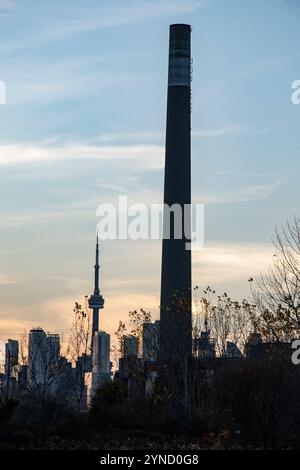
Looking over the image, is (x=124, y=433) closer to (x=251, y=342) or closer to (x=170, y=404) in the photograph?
(x=170, y=404)

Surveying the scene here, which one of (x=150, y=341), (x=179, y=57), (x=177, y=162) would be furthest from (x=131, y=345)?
(x=179, y=57)

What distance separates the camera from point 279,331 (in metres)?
45.7

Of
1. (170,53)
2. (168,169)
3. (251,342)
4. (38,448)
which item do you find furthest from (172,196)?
(38,448)

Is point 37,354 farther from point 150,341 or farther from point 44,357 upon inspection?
point 150,341

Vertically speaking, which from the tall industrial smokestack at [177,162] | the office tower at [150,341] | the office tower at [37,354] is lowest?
the office tower at [150,341]

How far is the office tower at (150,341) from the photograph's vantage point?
200ft

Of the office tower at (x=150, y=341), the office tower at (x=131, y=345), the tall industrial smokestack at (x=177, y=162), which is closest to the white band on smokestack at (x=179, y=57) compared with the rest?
the tall industrial smokestack at (x=177, y=162)

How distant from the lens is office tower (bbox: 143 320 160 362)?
200 feet

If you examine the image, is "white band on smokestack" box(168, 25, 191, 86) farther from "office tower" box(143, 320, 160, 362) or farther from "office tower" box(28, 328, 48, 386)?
"office tower" box(143, 320, 160, 362)

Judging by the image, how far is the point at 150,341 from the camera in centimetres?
6234

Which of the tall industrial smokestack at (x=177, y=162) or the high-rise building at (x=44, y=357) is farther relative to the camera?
the tall industrial smokestack at (x=177, y=162)

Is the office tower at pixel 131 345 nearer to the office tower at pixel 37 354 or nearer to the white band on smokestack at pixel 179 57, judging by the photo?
the office tower at pixel 37 354

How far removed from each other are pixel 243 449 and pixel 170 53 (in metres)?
57.7

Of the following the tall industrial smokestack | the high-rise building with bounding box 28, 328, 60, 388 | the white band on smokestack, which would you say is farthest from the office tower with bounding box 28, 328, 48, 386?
the white band on smokestack
